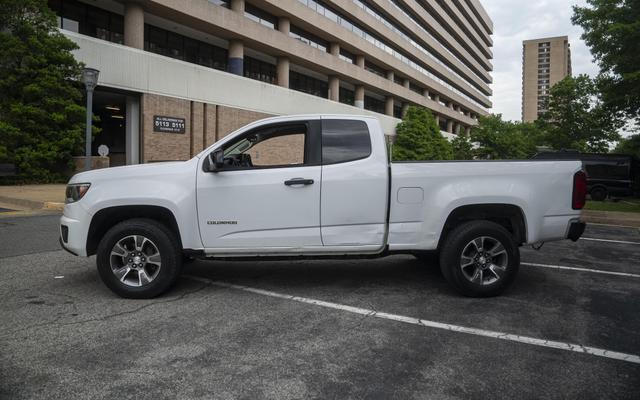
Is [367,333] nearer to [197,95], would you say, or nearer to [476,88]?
[197,95]

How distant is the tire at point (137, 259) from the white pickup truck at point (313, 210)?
0.01 m

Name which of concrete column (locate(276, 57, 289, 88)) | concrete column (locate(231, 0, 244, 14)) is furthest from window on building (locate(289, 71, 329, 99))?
concrete column (locate(231, 0, 244, 14))

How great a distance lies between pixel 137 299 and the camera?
4758mm

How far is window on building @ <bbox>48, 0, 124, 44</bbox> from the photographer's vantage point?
23.2m

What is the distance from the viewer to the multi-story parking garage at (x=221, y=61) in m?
24.1

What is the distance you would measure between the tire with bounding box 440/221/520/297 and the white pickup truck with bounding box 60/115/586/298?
0.01 meters

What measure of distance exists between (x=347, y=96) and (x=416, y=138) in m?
8.80

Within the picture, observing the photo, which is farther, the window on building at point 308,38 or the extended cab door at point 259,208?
the window on building at point 308,38

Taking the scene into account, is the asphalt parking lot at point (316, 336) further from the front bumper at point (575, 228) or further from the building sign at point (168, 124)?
the building sign at point (168, 124)

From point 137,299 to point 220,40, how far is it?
95.2 feet

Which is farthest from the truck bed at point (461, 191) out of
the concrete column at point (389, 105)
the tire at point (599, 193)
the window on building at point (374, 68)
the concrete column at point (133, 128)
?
the concrete column at point (389, 105)

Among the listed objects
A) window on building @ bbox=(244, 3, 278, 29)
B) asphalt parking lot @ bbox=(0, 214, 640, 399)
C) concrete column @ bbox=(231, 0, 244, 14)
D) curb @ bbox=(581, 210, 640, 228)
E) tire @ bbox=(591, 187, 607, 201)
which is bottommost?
asphalt parking lot @ bbox=(0, 214, 640, 399)

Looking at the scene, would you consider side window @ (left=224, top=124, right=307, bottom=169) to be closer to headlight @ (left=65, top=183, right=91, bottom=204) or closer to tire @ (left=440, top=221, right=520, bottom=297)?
headlight @ (left=65, top=183, right=91, bottom=204)

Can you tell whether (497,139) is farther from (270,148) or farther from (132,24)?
(270,148)
